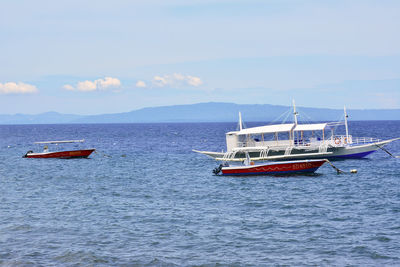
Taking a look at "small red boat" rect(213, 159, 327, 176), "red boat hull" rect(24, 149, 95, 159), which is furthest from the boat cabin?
"red boat hull" rect(24, 149, 95, 159)

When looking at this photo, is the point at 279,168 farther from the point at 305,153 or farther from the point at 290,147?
the point at 305,153

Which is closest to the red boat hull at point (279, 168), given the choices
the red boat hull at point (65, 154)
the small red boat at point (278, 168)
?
the small red boat at point (278, 168)

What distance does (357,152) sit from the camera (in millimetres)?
69625

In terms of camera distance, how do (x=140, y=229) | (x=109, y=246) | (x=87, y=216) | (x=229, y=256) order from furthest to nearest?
(x=87, y=216), (x=140, y=229), (x=109, y=246), (x=229, y=256)

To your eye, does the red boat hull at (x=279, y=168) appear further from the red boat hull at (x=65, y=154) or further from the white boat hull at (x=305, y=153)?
the red boat hull at (x=65, y=154)

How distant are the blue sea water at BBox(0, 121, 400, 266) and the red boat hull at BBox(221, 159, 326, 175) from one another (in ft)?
3.02

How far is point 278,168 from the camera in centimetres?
5134

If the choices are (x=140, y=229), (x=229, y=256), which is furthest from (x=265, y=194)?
(x=229, y=256)

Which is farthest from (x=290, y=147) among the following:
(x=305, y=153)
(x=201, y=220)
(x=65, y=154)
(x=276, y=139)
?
(x=201, y=220)

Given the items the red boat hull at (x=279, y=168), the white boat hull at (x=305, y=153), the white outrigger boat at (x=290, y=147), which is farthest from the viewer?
the white outrigger boat at (x=290, y=147)

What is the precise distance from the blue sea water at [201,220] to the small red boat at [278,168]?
3.02 ft

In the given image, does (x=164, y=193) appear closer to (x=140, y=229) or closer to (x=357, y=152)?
(x=140, y=229)

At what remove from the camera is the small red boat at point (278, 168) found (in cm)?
5116

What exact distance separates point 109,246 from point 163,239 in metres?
2.99
